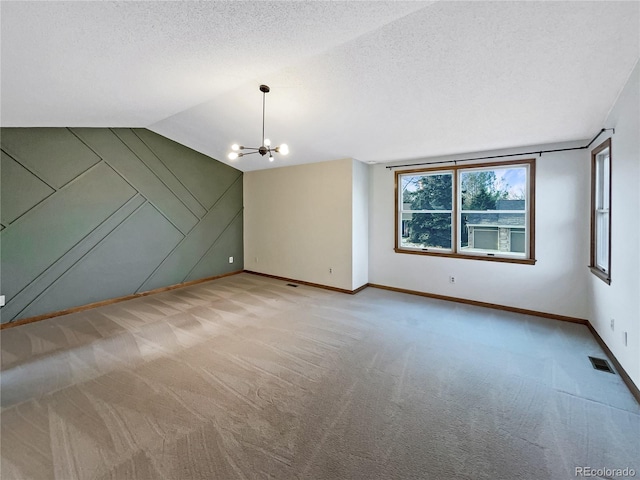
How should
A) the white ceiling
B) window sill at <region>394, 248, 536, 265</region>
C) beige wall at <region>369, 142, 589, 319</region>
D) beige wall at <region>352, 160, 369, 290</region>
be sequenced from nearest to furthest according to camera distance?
the white ceiling < beige wall at <region>369, 142, 589, 319</region> < window sill at <region>394, 248, 536, 265</region> < beige wall at <region>352, 160, 369, 290</region>

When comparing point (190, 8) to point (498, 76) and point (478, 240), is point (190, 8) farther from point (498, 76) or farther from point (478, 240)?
point (478, 240)

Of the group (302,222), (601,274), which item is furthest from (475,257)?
(302,222)

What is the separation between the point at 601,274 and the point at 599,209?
83cm

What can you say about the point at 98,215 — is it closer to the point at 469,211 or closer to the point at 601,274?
the point at 469,211

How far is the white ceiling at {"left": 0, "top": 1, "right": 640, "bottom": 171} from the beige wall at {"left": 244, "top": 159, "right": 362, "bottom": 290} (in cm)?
144

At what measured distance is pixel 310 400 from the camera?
Result: 217cm

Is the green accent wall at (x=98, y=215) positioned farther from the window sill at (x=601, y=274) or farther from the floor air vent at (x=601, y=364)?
the window sill at (x=601, y=274)

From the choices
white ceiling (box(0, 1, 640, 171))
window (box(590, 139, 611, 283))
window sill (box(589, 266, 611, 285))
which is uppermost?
white ceiling (box(0, 1, 640, 171))

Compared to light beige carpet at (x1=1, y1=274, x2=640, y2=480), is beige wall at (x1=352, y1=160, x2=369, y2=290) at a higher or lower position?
higher

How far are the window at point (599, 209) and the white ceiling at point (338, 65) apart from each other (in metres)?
0.37

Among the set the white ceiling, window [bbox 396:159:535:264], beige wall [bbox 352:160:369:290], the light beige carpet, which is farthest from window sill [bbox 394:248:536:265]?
the white ceiling

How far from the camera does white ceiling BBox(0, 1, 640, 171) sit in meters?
1.81

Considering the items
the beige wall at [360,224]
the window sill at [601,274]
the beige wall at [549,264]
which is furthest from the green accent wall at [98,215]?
the window sill at [601,274]

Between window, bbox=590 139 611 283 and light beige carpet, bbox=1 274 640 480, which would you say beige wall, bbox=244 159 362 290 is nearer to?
light beige carpet, bbox=1 274 640 480
